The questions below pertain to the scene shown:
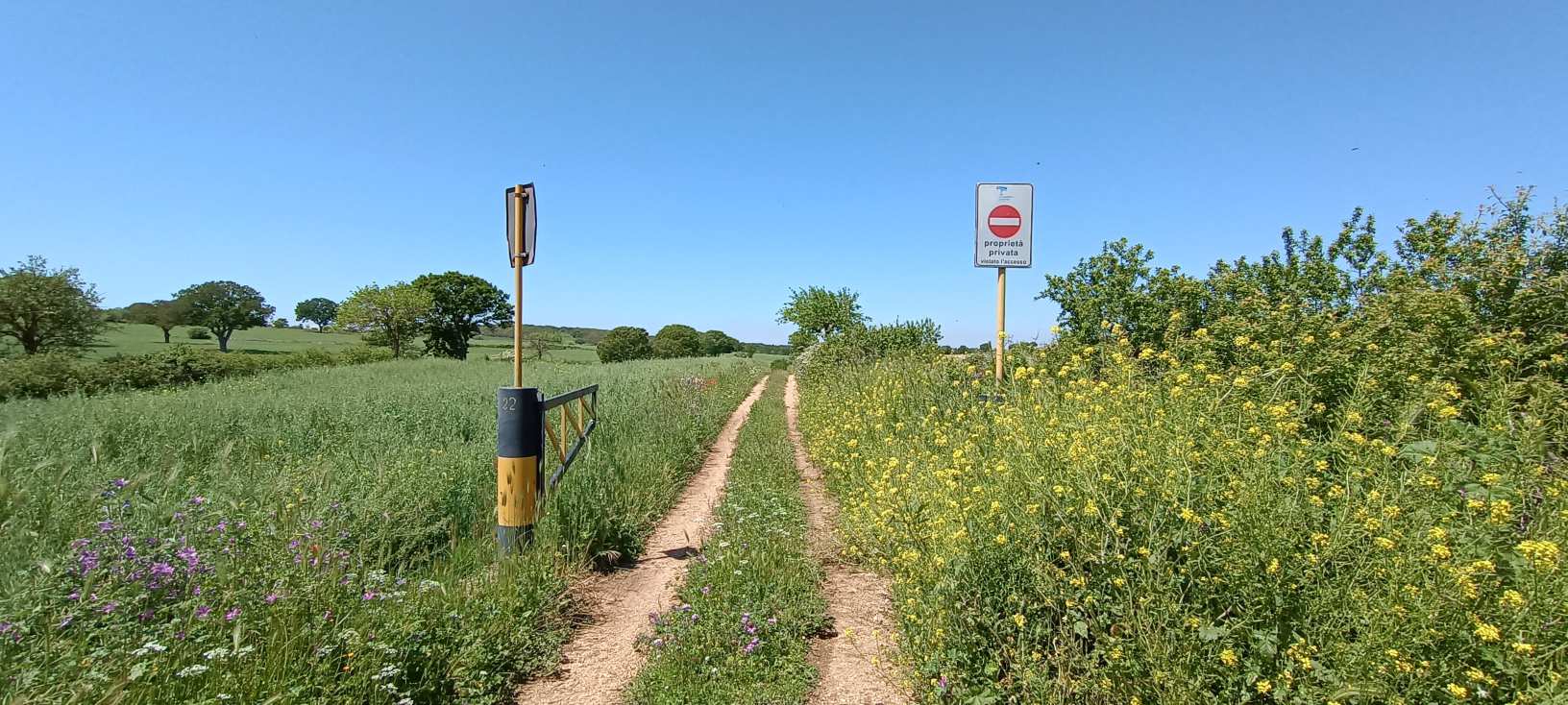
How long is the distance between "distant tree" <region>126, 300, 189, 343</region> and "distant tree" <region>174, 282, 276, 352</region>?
0.41 m

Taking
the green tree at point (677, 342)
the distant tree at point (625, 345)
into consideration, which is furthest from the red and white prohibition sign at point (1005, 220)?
the green tree at point (677, 342)

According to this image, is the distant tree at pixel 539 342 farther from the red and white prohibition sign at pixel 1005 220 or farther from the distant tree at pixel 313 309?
the red and white prohibition sign at pixel 1005 220

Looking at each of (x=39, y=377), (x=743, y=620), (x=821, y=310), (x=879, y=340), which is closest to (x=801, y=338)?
(x=821, y=310)

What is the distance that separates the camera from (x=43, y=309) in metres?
22.8

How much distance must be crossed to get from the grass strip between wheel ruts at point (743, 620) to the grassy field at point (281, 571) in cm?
74

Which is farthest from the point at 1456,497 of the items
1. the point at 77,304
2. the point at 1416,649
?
the point at 77,304

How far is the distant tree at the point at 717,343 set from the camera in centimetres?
9581

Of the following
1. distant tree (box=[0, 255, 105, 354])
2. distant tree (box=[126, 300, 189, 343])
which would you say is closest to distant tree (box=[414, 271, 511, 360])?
distant tree (box=[126, 300, 189, 343])

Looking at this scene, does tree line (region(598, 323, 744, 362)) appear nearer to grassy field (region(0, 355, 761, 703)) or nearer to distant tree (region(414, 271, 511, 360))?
distant tree (region(414, 271, 511, 360))

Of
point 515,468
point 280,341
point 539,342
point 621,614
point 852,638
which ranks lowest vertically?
point 621,614

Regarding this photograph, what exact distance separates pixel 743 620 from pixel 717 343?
103 metres

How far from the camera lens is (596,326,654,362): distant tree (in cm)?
7012

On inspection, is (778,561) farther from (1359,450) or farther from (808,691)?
(1359,450)

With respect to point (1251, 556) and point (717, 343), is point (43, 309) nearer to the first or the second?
point (1251, 556)
